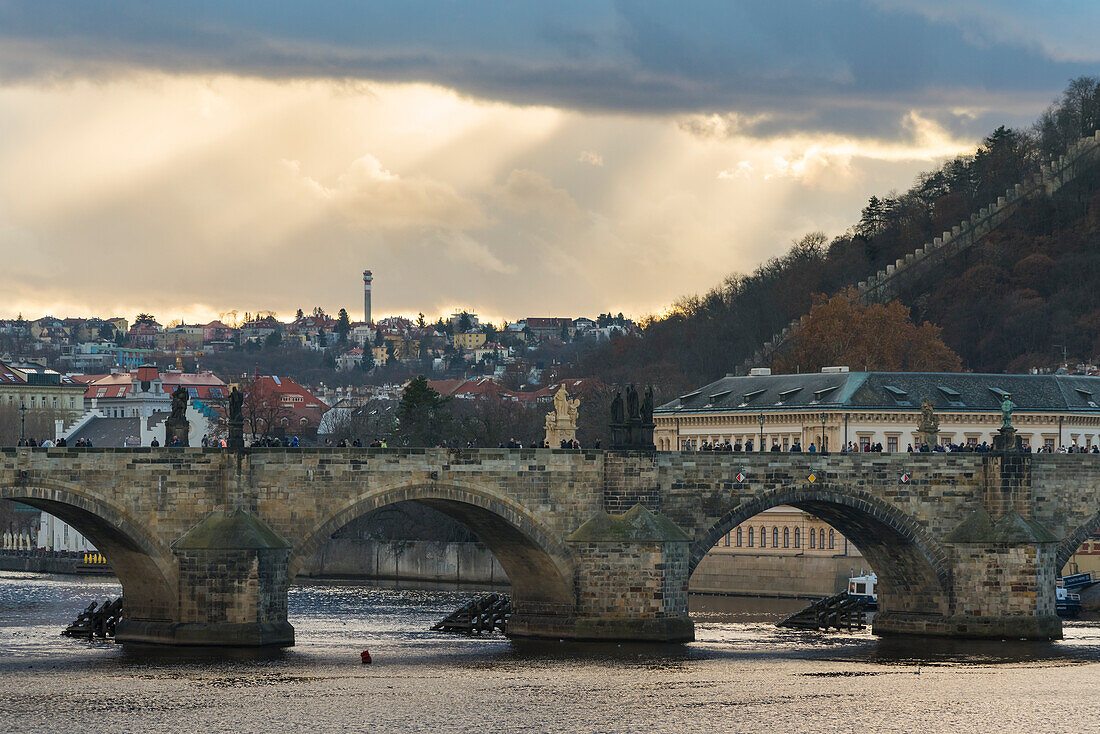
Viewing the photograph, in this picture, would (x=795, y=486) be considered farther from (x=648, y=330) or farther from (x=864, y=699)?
(x=648, y=330)

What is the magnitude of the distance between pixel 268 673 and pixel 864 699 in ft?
48.9

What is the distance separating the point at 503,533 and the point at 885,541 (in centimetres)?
1353

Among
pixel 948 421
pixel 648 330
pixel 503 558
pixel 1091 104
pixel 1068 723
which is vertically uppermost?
pixel 1091 104

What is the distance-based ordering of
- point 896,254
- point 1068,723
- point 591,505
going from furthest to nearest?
1. point 896,254
2. point 591,505
3. point 1068,723

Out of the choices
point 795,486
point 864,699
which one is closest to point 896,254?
point 795,486

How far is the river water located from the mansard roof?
23.0m

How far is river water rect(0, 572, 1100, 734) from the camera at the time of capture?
156 feet

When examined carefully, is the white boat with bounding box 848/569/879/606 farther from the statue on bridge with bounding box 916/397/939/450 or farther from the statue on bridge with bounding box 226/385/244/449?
the statue on bridge with bounding box 226/385/244/449

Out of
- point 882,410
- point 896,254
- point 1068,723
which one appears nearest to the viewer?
point 1068,723

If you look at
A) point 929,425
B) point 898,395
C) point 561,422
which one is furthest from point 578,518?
point 898,395

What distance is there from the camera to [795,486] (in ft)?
215

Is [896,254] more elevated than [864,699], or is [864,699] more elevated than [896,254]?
[896,254]

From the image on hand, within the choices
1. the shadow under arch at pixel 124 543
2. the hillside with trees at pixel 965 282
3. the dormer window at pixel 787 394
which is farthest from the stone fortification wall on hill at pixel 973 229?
the shadow under arch at pixel 124 543

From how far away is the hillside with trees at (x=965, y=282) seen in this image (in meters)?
132
